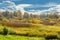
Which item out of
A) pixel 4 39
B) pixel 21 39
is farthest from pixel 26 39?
pixel 4 39

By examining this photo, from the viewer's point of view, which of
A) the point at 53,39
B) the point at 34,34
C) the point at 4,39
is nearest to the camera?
the point at 4,39

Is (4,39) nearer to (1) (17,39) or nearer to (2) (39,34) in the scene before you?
(1) (17,39)

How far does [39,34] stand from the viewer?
40.7m

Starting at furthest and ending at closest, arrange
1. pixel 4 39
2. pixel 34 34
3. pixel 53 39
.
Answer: pixel 34 34 < pixel 53 39 < pixel 4 39

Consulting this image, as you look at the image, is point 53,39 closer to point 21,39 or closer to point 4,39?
point 21,39

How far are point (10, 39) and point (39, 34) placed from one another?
8.76 metres

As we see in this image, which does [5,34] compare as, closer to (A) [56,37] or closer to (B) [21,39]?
(B) [21,39]

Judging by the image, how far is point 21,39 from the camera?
109 ft

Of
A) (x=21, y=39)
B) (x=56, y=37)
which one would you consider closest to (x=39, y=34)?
(x=56, y=37)

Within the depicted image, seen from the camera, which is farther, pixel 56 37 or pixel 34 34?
pixel 34 34

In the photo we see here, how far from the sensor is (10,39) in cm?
3319

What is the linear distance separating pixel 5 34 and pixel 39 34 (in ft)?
22.6

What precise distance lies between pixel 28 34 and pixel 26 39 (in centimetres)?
754

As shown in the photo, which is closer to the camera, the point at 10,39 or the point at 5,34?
the point at 10,39
